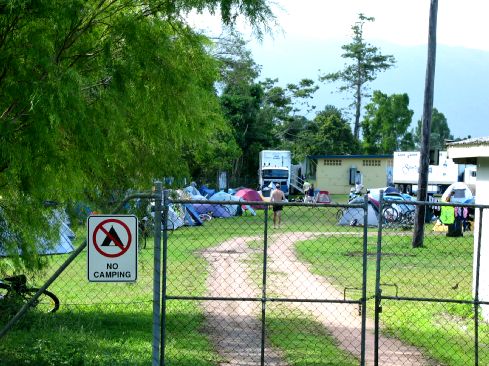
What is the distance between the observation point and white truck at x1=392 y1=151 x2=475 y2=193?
177 feet

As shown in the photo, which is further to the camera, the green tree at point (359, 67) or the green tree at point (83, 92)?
the green tree at point (359, 67)

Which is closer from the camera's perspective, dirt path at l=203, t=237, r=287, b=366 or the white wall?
dirt path at l=203, t=237, r=287, b=366

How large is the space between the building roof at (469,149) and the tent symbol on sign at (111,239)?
6.50 meters

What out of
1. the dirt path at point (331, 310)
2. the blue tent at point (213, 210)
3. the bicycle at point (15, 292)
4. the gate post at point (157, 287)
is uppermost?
the gate post at point (157, 287)

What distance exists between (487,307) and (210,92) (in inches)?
199

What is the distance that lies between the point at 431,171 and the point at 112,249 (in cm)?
4988

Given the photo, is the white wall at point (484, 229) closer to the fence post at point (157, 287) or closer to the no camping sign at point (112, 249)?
the fence post at point (157, 287)

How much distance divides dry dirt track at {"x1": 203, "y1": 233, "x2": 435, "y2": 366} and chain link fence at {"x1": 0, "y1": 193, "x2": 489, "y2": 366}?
0.08 feet

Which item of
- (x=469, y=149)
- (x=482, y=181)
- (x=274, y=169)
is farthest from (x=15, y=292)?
(x=274, y=169)

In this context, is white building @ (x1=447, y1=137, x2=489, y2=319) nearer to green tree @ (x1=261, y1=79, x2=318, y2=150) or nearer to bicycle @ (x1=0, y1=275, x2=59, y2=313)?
bicycle @ (x1=0, y1=275, x2=59, y2=313)

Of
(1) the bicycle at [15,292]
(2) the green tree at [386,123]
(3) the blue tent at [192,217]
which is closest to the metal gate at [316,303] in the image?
(1) the bicycle at [15,292]

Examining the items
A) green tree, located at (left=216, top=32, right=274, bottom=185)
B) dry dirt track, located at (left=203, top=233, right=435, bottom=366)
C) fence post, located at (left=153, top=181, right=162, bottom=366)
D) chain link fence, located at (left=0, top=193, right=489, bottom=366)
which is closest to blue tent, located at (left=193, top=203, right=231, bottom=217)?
chain link fence, located at (left=0, top=193, right=489, bottom=366)

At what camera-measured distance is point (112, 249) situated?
23.0 feet

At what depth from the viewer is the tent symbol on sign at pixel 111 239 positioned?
7016 millimetres
